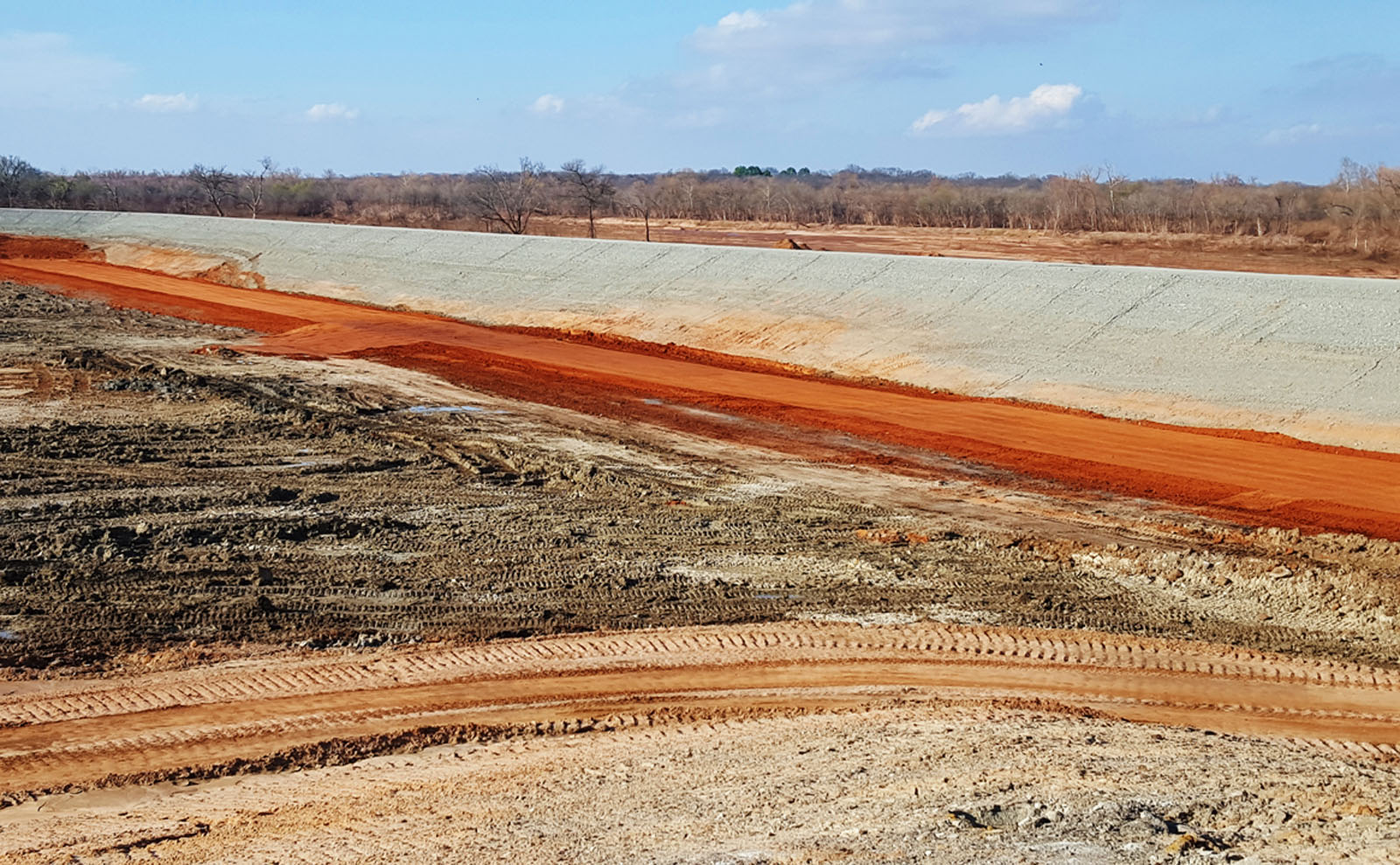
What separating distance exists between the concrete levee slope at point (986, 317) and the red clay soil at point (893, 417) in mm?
1114

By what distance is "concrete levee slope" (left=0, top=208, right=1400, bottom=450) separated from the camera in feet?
72.5

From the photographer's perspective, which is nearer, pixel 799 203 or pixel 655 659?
pixel 655 659

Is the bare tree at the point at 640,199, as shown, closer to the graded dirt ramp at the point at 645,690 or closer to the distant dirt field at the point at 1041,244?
the distant dirt field at the point at 1041,244

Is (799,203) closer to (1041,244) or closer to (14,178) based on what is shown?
(1041,244)

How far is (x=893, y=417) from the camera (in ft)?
70.9

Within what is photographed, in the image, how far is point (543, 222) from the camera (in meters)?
78.5

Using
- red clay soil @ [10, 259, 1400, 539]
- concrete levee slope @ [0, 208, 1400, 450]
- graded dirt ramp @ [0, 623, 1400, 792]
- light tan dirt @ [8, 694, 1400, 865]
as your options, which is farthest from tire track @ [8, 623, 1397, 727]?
concrete levee slope @ [0, 208, 1400, 450]

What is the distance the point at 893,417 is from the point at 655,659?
1230 centimetres

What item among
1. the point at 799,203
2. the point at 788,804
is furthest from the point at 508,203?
the point at 788,804

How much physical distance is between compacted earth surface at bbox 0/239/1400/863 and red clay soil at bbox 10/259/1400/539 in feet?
2.99

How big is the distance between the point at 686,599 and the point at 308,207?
8863 centimetres

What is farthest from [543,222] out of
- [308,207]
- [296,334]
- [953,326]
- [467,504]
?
[467,504]

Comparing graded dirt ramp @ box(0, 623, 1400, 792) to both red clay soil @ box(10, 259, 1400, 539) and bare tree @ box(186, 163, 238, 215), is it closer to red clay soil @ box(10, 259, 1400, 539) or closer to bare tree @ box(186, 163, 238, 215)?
red clay soil @ box(10, 259, 1400, 539)

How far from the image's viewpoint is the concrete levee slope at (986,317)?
2209cm
